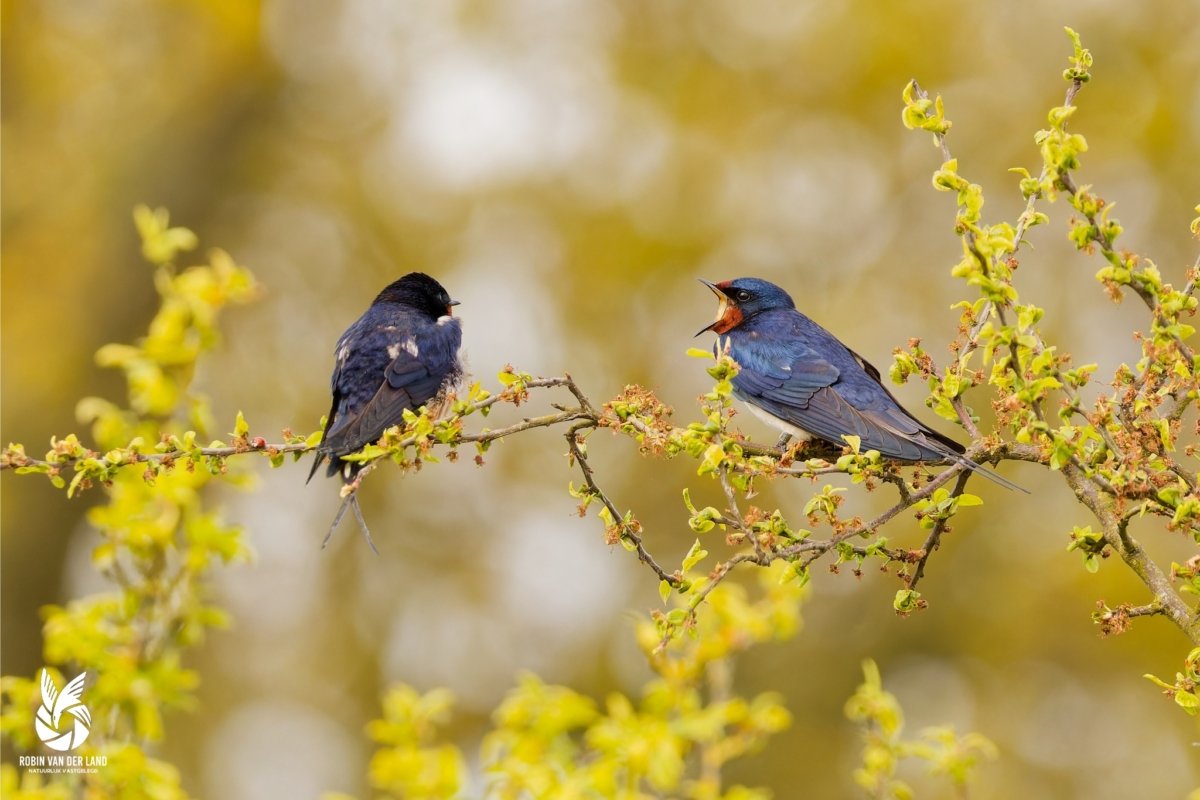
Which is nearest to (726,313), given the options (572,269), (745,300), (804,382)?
(745,300)

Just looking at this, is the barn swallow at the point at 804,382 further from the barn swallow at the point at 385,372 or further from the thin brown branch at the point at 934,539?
the barn swallow at the point at 385,372

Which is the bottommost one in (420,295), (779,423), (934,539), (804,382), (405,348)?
(934,539)

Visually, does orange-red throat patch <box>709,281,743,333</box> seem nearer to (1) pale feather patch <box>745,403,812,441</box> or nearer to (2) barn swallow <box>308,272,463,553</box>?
(1) pale feather patch <box>745,403,812,441</box>

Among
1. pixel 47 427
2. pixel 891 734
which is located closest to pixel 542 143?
pixel 47 427

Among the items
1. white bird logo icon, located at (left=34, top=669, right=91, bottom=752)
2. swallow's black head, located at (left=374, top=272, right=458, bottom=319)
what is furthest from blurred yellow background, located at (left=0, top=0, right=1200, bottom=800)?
white bird logo icon, located at (left=34, top=669, right=91, bottom=752)

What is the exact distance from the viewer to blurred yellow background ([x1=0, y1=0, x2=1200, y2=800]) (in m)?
12.3

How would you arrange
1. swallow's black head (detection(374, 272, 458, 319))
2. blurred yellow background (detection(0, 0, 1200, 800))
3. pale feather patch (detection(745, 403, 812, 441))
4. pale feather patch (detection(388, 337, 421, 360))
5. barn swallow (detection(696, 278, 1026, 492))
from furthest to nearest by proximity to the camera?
1. blurred yellow background (detection(0, 0, 1200, 800))
2. swallow's black head (detection(374, 272, 458, 319))
3. pale feather patch (detection(388, 337, 421, 360))
4. pale feather patch (detection(745, 403, 812, 441))
5. barn swallow (detection(696, 278, 1026, 492))

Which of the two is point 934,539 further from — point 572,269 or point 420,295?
point 572,269

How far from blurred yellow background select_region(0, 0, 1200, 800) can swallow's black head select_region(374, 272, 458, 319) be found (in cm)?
480

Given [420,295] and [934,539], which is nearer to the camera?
[934,539]

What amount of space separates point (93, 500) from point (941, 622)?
7953mm

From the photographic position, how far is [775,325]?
626cm

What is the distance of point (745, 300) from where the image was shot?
6.62 metres

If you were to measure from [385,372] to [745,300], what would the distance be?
1.86 meters
